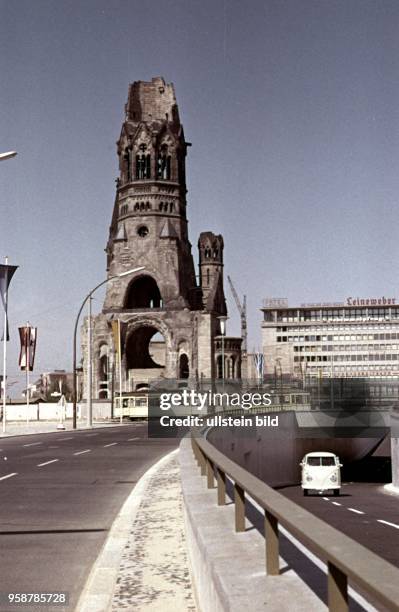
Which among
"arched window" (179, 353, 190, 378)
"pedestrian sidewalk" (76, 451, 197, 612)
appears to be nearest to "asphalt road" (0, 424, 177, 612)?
"pedestrian sidewalk" (76, 451, 197, 612)

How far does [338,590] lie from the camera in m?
3.29

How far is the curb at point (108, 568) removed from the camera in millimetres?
6730

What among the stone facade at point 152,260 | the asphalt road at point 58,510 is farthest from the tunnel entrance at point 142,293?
the asphalt road at point 58,510

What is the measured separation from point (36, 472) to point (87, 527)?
8248 mm

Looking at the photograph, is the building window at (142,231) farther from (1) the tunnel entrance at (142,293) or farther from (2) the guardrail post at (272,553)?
(2) the guardrail post at (272,553)

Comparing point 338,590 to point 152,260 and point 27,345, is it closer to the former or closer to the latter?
point 27,345

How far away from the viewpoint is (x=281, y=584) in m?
4.65

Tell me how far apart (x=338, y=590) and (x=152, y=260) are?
95516 mm

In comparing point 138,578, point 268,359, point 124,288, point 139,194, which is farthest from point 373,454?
point 138,578

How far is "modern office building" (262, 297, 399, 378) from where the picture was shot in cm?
16275

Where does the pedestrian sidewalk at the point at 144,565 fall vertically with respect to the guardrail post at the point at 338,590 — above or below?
below

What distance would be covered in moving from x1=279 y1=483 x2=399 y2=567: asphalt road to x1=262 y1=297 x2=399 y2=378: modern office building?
113 m

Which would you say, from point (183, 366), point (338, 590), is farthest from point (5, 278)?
point (183, 366)

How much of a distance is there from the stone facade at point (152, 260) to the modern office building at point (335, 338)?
2425 inches
